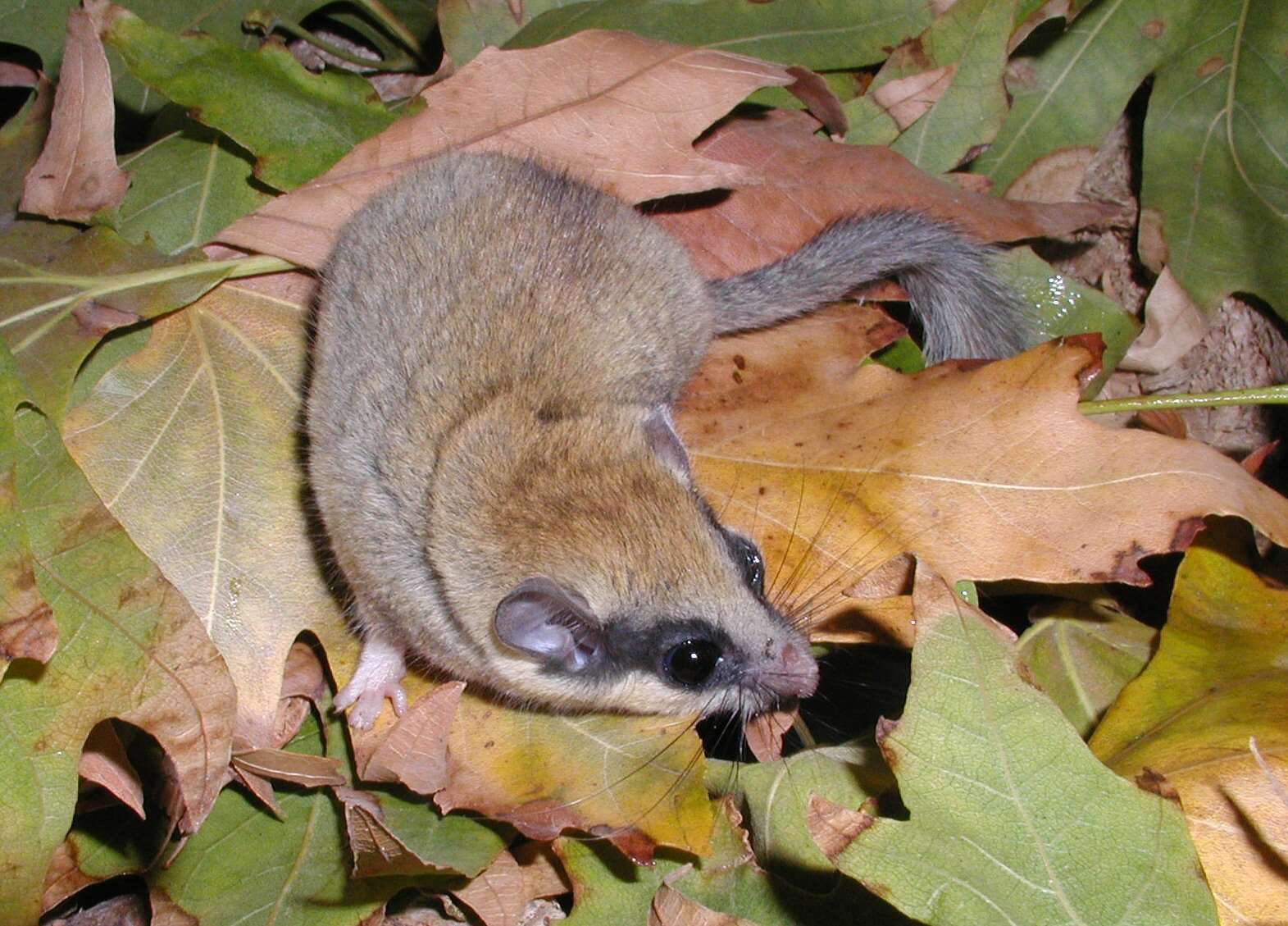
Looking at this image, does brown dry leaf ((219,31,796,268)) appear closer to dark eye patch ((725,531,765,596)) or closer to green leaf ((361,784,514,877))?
dark eye patch ((725,531,765,596))

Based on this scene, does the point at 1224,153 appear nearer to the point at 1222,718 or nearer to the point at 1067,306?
the point at 1067,306

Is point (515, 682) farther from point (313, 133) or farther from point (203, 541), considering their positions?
point (313, 133)

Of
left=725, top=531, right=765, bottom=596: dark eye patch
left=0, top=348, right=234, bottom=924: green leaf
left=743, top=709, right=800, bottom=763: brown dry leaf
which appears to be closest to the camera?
left=0, top=348, right=234, bottom=924: green leaf

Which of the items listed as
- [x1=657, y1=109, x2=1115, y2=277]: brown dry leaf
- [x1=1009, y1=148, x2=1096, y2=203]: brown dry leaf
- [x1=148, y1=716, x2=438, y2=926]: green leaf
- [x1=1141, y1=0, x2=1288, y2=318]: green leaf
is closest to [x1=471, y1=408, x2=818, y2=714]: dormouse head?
[x1=148, y1=716, x2=438, y2=926]: green leaf

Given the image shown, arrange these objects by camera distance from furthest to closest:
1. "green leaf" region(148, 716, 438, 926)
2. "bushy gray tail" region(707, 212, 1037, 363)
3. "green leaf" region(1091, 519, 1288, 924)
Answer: "bushy gray tail" region(707, 212, 1037, 363), "green leaf" region(148, 716, 438, 926), "green leaf" region(1091, 519, 1288, 924)

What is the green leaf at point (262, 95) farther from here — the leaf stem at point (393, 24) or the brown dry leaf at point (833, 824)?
the brown dry leaf at point (833, 824)

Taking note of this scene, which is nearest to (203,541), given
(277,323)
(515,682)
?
(277,323)

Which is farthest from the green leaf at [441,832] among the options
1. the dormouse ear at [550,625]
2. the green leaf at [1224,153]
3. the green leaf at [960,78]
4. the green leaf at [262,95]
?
the green leaf at [1224,153]
